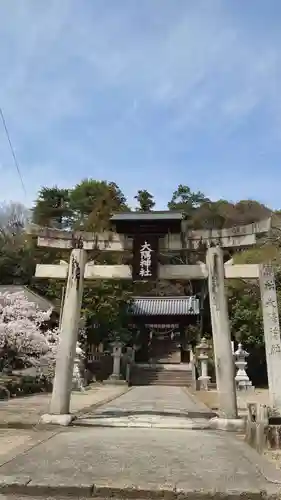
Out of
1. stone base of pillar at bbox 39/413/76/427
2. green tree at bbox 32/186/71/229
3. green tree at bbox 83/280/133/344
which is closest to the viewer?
stone base of pillar at bbox 39/413/76/427

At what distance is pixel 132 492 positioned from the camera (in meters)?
4.53

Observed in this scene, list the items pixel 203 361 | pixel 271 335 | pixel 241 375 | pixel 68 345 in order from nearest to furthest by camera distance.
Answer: pixel 68 345 < pixel 271 335 < pixel 241 375 < pixel 203 361

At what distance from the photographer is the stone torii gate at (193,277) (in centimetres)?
964

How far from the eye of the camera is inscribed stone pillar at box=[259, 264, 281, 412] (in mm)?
9781

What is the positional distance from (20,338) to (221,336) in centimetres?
1036

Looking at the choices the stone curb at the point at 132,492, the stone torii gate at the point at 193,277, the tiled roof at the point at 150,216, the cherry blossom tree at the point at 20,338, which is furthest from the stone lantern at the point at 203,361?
the stone curb at the point at 132,492

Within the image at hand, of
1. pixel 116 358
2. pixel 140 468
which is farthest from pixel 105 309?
pixel 140 468

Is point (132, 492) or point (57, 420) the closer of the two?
point (132, 492)

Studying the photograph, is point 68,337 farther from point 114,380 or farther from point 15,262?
point 15,262

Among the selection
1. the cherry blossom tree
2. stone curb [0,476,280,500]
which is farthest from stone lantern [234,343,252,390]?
stone curb [0,476,280,500]

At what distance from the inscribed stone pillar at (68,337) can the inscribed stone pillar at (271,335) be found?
14.2 feet

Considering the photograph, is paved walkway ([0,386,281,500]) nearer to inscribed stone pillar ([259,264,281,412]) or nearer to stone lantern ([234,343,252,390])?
inscribed stone pillar ([259,264,281,412])

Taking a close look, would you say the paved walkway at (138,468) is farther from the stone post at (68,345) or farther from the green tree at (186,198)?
the green tree at (186,198)

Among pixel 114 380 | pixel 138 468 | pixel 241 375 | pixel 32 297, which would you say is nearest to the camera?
pixel 138 468
